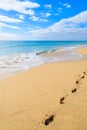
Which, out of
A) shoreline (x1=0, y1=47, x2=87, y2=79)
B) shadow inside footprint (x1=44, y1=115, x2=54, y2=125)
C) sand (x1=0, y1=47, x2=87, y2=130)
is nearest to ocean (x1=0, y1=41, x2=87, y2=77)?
shoreline (x1=0, y1=47, x2=87, y2=79)

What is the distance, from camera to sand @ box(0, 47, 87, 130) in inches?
168

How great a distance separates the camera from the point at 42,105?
5.42 metres

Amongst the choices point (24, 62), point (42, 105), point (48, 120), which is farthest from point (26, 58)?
point (48, 120)

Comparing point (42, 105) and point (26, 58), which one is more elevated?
point (42, 105)

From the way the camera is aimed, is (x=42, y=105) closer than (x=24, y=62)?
Yes

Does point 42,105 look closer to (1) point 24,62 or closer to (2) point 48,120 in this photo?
(2) point 48,120

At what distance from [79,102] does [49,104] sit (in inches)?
36.6

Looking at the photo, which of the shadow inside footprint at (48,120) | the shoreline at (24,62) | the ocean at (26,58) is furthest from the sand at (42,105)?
the ocean at (26,58)

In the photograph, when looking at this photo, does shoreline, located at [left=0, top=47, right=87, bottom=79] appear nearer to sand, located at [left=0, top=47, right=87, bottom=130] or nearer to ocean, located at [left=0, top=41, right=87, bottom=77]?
ocean, located at [left=0, top=41, right=87, bottom=77]

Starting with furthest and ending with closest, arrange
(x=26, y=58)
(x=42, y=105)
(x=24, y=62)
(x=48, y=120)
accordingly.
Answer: (x=26, y=58), (x=24, y=62), (x=42, y=105), (x=48, y=120)

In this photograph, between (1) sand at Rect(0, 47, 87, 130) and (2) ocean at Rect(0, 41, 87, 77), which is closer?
(1) sand at Rect(0, 47, 87, 130)

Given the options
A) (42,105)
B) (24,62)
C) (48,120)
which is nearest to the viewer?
(48,120)

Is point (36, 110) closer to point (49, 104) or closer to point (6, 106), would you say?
point (49, 104)

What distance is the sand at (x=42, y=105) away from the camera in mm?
4277
